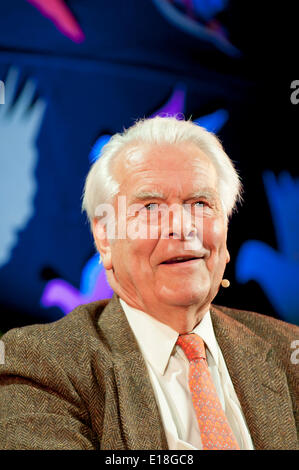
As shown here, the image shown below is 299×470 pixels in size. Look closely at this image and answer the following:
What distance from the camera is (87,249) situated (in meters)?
2.64

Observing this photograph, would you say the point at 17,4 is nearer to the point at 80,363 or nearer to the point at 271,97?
the point at 271,97

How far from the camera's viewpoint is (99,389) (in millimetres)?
1574

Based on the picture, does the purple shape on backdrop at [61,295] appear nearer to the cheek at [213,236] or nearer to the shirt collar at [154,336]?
the shirt collar at [154,336]

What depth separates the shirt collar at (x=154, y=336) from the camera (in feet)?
5.55

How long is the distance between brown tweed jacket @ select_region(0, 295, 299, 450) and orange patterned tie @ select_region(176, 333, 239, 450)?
0.11 metres

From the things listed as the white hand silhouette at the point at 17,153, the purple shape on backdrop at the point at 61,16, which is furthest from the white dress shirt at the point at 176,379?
the purple shape on backdrop at the point at 61,16

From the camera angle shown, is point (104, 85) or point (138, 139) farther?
point (104, 85)

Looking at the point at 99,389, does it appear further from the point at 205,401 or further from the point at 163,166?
the point at 163,166

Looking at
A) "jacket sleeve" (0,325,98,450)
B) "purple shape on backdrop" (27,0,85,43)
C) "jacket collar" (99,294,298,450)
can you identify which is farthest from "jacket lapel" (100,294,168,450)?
"purple shape on backdrop" (27,0,85,43)

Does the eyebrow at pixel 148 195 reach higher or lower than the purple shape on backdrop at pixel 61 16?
lower

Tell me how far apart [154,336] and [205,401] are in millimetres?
237

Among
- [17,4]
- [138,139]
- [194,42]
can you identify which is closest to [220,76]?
[194,42]

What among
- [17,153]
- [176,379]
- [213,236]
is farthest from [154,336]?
[17,153]
